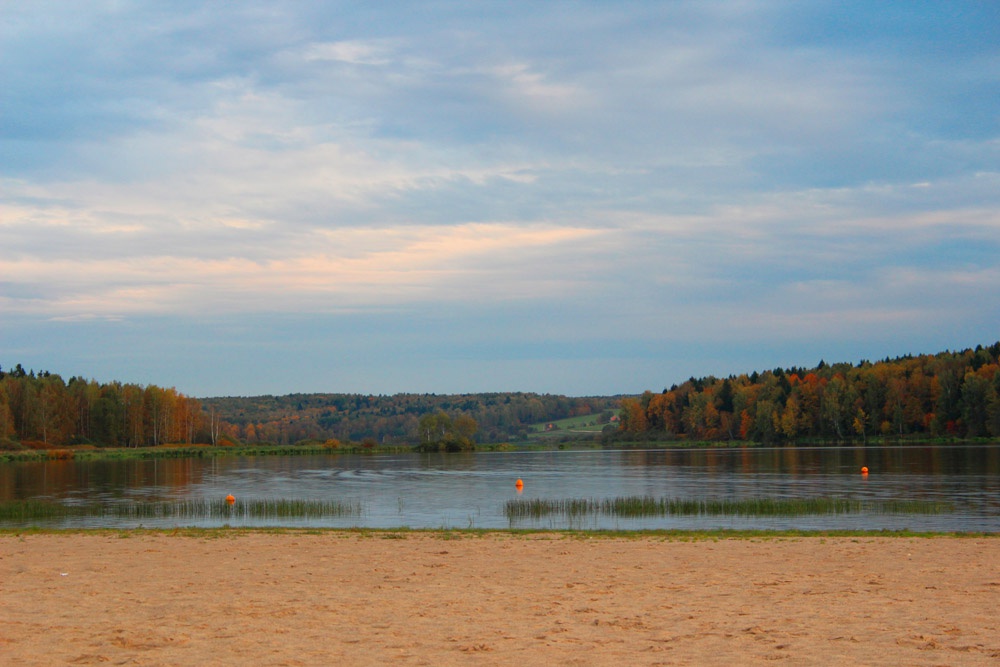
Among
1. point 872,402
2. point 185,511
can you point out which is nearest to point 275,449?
point 872,402

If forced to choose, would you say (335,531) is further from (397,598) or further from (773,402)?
(773,402)

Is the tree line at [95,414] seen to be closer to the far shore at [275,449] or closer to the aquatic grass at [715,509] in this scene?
the far shore at [275,449]

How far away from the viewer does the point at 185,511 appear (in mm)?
35156

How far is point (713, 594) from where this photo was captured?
1464cm

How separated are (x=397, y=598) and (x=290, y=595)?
1.84m

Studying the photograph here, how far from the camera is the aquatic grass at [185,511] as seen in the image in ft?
109

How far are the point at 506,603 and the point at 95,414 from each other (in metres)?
142

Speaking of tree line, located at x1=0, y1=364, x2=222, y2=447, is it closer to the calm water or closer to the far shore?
the far shore

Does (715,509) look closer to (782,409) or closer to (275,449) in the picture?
(275,449)

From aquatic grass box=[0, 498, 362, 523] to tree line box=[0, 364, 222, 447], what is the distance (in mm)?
97975

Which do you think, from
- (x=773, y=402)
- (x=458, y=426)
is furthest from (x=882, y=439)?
(x=458, y=426)

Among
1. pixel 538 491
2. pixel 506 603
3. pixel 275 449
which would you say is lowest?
pixel 275 449

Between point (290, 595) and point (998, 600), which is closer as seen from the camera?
point (998, 600)

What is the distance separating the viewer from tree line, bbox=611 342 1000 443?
123688 mm
